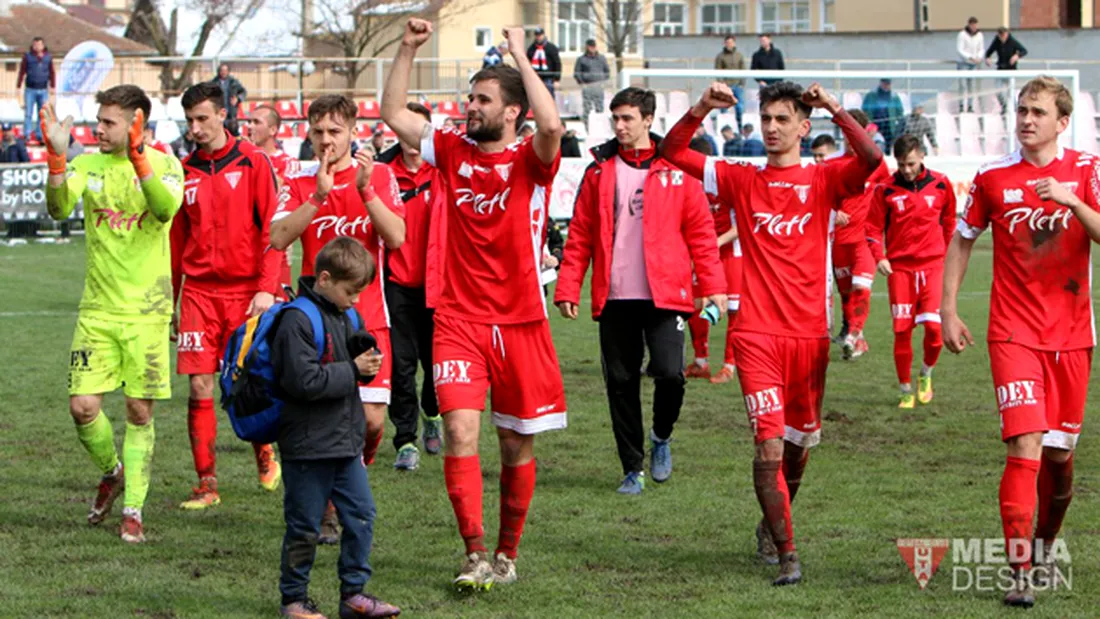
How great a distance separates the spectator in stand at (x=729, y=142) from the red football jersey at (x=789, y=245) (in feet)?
66.7

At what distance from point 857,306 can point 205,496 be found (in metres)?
7.47

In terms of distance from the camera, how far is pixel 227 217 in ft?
27.4

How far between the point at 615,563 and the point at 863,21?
169 ft

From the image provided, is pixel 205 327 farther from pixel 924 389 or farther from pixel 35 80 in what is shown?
pixel 35 80

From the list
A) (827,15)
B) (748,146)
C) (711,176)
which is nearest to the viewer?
(711,176)

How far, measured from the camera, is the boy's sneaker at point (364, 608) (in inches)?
248

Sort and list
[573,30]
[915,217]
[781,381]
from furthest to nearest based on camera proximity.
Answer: [573,30]
[915,217]
[781,381]

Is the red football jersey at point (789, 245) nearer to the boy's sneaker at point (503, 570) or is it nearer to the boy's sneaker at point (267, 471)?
the boy's sneaker at point (503, 570)

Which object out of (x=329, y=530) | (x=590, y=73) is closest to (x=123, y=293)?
(x=329, y=530)

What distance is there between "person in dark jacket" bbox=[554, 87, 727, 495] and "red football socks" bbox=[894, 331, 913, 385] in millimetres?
3522

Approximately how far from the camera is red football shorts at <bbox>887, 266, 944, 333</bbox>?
12156 millimetres

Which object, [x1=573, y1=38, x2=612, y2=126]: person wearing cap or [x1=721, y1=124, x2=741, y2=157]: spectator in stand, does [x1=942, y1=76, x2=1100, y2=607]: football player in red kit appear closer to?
[x1=721, y1=124, x2=741, y2=157]: spectator in stand

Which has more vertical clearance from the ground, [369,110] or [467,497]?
[369,110]

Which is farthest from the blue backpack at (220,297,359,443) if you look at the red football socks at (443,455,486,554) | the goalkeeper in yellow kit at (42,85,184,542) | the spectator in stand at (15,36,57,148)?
the spectator in stand at (15,36,57,148)
